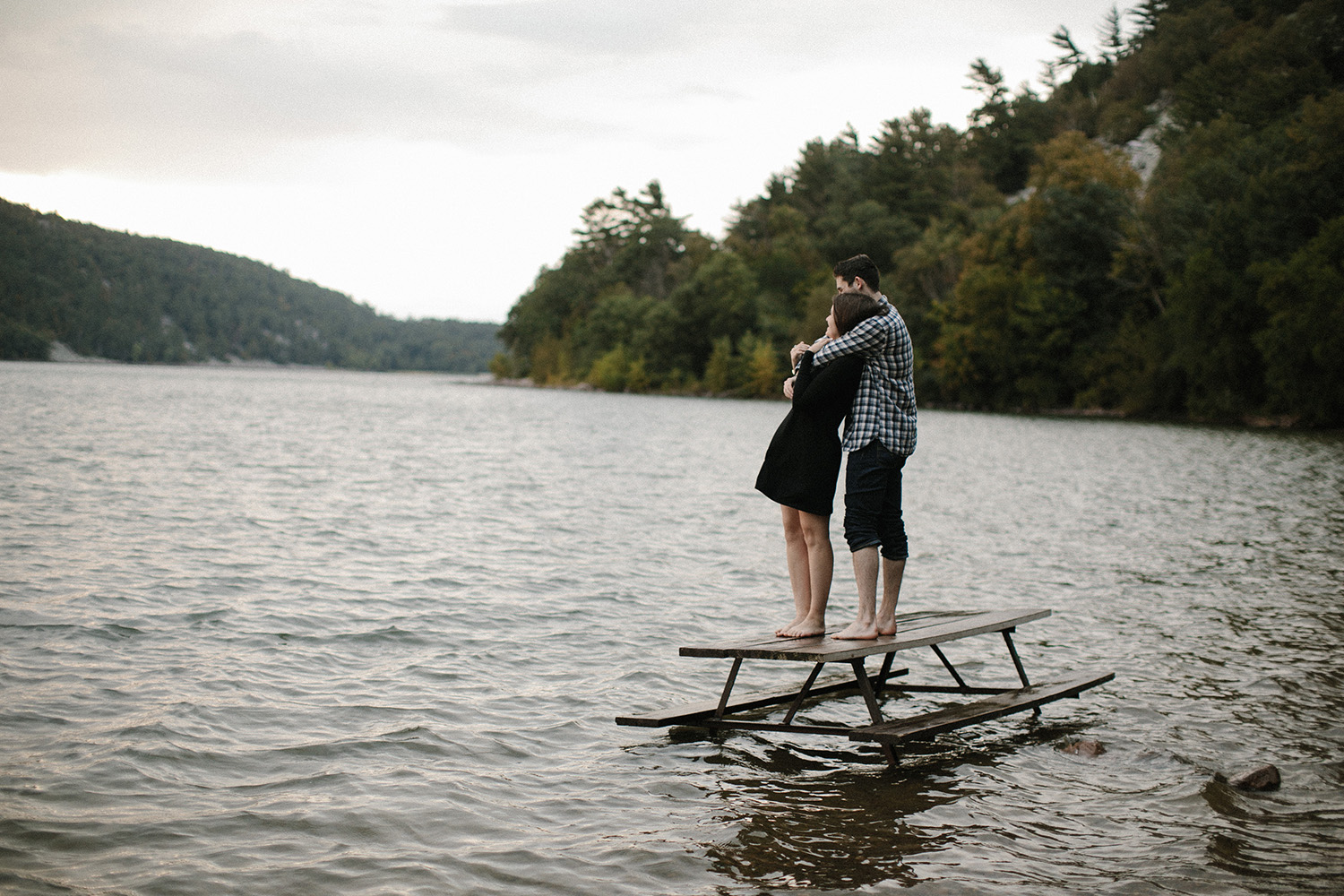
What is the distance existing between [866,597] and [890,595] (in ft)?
1.25

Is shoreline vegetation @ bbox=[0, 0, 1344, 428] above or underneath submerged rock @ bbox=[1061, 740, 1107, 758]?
above

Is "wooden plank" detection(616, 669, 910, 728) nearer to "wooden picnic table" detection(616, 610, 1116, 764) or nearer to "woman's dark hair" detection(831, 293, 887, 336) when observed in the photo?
"wooden picnic table" detection(616, 610, 1116, 764)

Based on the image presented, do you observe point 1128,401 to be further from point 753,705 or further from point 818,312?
point 753,705

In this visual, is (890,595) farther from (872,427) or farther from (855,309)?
(855,309)

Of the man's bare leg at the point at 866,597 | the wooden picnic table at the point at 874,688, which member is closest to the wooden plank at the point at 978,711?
the wooden picnic table at the point at 874,688

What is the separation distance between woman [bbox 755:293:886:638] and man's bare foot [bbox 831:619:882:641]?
203 mm

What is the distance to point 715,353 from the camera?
406 ft

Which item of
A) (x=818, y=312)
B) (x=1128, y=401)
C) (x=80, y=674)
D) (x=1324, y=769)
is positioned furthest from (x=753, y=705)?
(x=818, y=312)

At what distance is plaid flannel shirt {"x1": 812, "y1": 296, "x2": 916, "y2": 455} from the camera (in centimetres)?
738

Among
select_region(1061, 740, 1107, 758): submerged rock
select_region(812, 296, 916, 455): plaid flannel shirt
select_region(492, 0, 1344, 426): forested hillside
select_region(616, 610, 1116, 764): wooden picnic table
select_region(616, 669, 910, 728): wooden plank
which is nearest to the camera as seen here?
select_region(616, 610, 1116, 764): wooden picnic table

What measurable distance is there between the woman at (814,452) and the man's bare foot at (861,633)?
0.20 metres

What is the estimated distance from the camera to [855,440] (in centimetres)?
752

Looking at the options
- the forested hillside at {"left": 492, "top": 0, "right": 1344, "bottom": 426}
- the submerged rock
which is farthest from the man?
the forested hillside at {"left": 492, "top": 0, "right": 1344, "bottom": 426}

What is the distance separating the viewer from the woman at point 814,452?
748cm
